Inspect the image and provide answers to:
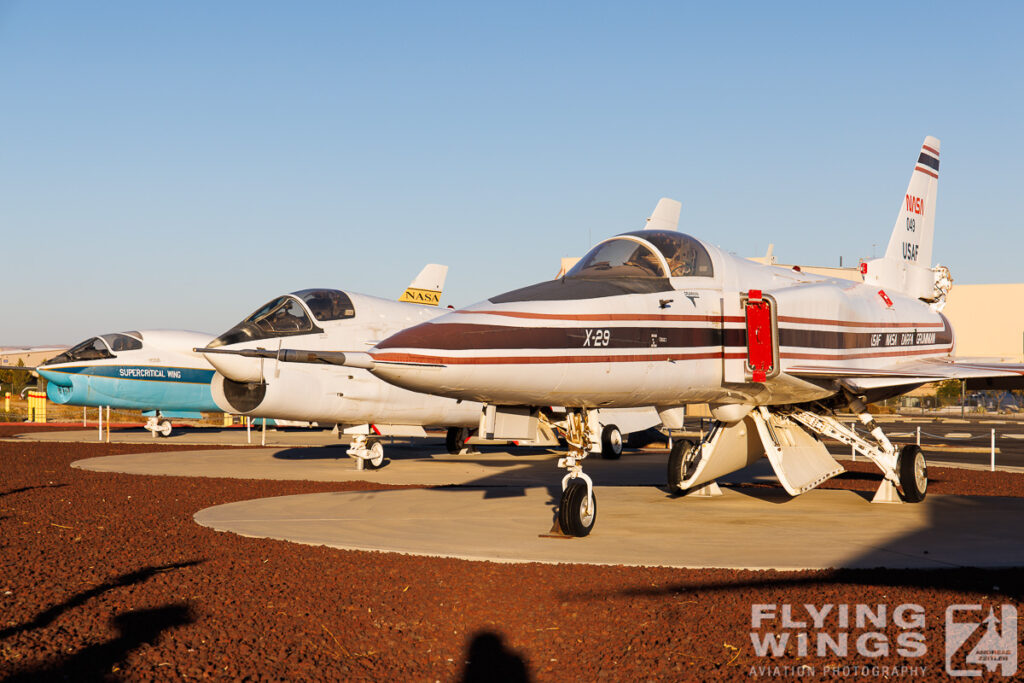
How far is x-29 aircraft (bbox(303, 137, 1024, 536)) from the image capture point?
8.28 metres

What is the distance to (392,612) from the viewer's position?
20.1ft

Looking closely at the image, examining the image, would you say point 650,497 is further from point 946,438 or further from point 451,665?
point 946,438

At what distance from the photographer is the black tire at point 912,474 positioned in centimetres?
1237

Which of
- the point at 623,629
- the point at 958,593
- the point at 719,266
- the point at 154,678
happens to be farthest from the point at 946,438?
the point at 154,678

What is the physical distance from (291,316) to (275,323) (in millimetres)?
329

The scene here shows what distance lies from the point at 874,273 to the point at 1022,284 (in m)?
83.7

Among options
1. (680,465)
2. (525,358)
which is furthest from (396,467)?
(525,358)

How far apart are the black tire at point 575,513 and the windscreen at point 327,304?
8.59m

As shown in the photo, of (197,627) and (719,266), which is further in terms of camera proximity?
(719,266)

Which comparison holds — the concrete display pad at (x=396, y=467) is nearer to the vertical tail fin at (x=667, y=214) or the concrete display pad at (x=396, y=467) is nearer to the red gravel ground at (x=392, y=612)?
the vertical tail fin at (x=667, y=214)

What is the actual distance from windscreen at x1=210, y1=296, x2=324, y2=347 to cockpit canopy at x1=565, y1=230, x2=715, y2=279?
25.2ft

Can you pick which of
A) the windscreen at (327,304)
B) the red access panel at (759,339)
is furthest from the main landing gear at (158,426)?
the red access panel at (759,339)

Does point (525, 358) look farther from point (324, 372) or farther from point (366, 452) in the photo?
point (366, 452)

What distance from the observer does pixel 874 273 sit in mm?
15133
